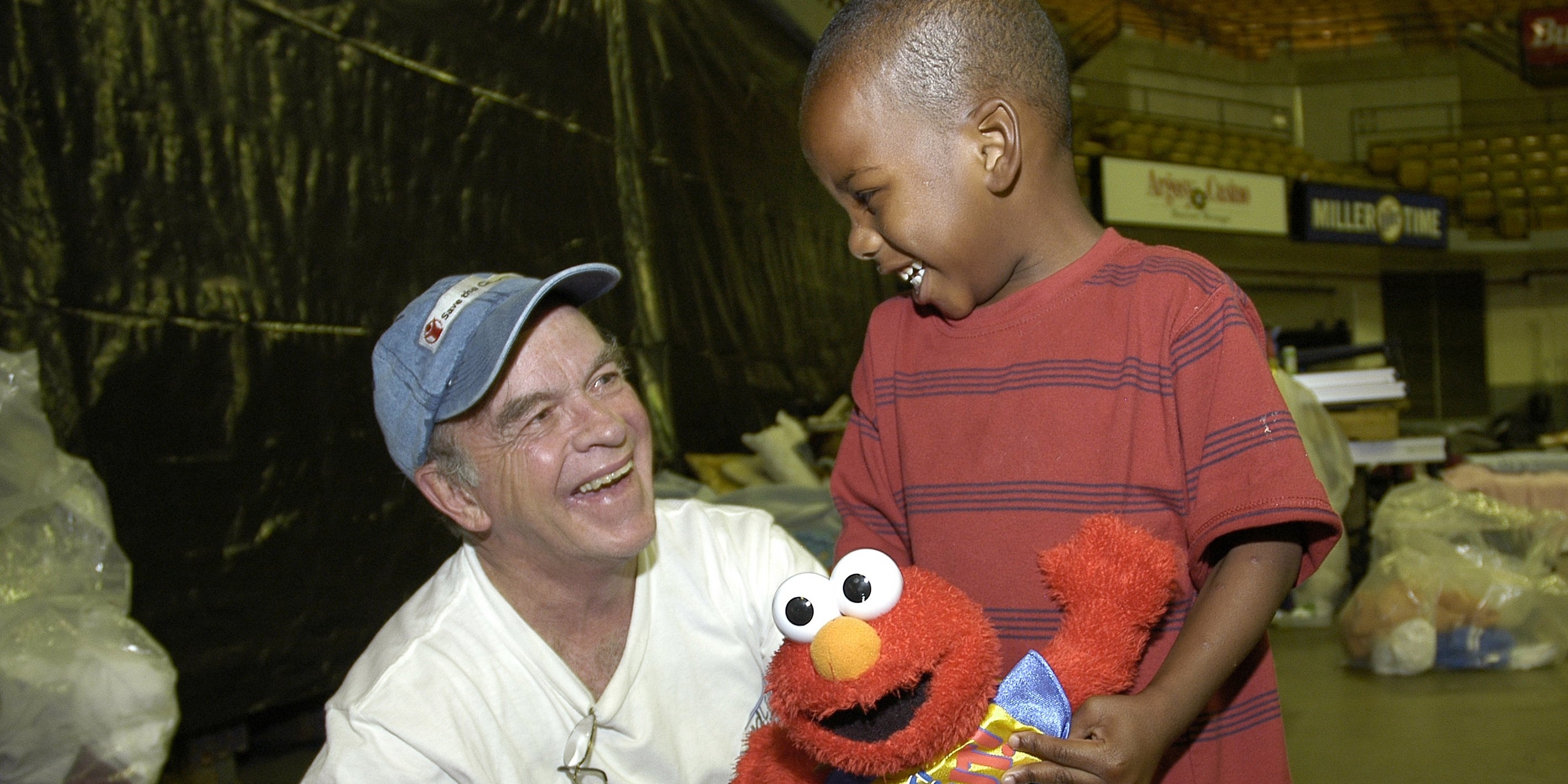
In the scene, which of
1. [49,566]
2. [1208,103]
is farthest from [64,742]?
[1208,103]

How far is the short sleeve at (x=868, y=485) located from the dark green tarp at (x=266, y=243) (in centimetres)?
156

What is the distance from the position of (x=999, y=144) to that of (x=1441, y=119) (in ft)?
52.4

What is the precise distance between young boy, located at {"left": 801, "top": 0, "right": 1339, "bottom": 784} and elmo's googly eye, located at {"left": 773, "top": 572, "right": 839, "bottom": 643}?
1.02 feet

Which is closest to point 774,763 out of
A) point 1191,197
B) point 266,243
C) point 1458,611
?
point 266,243

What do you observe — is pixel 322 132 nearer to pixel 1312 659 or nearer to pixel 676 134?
pixel 676 134

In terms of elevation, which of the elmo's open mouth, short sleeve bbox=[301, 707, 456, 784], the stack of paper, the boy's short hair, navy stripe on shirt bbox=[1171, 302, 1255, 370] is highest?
the boy's short hair

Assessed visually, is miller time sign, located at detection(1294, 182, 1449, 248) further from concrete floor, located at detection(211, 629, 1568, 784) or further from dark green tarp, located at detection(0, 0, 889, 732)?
dark green tarp, located at detection(0, 0, 889, 732)

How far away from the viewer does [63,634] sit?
67.3 inches

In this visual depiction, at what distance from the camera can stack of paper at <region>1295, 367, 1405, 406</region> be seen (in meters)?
4.81

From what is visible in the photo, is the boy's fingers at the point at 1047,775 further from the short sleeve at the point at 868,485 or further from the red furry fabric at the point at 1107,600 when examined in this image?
the short sleeve at the point at 868,485

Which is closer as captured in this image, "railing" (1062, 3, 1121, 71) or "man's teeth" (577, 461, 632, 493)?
"man's teeth" (577, 461, 632, 493)

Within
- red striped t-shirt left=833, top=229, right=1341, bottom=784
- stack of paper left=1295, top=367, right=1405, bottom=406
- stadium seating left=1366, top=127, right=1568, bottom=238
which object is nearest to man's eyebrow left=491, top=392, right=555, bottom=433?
red striped t-shirt left=833, top=229, right=1341, bottom=784

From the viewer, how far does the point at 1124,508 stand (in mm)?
1054

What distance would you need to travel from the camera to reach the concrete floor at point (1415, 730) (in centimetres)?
254
